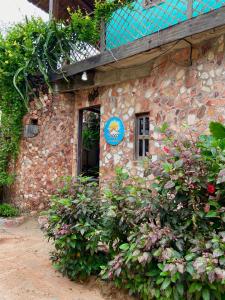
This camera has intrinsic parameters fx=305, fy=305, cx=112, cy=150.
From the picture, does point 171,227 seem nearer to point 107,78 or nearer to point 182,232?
point 182,232

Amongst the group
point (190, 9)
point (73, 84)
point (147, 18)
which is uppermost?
point (147, 18)

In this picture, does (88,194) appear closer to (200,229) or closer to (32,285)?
(32,285)

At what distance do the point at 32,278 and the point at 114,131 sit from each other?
3601 mm

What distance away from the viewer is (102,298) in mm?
3146

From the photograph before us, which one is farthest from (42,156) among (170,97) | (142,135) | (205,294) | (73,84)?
(205,294)

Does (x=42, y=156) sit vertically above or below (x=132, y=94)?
below

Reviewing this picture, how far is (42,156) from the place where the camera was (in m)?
7.19

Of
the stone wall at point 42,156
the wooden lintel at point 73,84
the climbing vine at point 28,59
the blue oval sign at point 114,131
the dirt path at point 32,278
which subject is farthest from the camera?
the stone wall at point 42,156

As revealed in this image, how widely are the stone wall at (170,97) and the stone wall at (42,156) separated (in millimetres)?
1085

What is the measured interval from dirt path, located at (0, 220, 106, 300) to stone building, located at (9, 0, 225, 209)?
1.90 meters

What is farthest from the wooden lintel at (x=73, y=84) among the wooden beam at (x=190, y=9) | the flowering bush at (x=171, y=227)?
the flowering bush at (x=171, y=227)

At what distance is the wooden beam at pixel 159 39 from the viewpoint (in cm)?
426

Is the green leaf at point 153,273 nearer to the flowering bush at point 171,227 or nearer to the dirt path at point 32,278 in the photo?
the flowering bush at point 171,227

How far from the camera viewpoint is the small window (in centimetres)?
603
